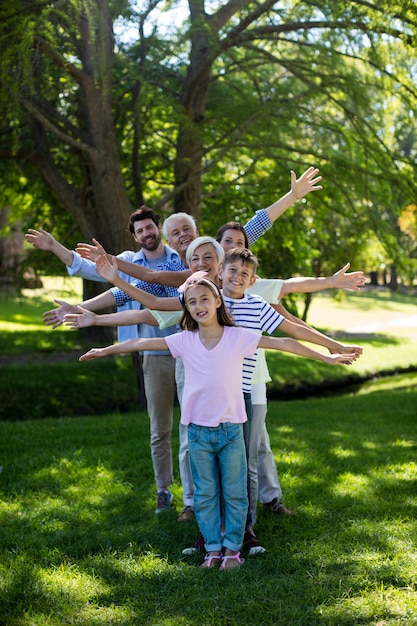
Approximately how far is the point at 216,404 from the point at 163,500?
4.50 feet

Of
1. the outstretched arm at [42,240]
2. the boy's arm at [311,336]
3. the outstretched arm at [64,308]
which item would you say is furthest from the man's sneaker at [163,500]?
the outstretched arm at [42,240]

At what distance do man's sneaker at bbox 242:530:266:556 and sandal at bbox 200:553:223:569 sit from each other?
0.22 m

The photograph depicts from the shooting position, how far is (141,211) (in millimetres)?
4723

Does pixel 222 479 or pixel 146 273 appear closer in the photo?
pixel 222 479

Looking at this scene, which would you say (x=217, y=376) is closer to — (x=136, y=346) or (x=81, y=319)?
(x=136, y=346)

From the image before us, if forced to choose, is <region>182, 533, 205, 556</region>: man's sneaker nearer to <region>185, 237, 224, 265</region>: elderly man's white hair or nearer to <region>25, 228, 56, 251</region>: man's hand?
<region>185, 237, 224, 265</region>: elderly man's white hair

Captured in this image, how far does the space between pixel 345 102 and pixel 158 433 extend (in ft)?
21.3

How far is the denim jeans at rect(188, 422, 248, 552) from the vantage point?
3.96 m

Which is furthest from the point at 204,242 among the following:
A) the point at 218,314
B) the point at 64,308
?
the point at 64,308

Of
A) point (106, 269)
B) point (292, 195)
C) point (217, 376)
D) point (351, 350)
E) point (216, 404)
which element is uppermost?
point (292, 195)

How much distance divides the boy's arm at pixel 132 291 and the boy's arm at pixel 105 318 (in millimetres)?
110

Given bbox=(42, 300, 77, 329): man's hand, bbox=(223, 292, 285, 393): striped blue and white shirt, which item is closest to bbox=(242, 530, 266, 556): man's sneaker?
bbox=(223, 292, 285, 393): striped blue and white shirt

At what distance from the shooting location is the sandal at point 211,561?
3.94 meters

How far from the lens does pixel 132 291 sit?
4.24 m
